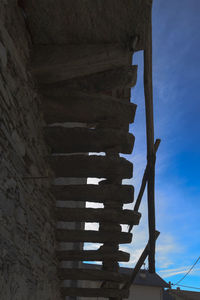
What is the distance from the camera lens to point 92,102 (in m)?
3.27

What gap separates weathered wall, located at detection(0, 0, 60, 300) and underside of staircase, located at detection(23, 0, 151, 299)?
204 millimetres

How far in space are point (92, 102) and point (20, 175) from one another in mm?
1201

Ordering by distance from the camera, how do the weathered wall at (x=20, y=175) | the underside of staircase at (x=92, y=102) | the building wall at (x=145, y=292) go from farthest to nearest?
the building wall at (x=145, y=292) → the underside of staircase at (x=92, y=102) → the weathered wall at (x=20, y=175)

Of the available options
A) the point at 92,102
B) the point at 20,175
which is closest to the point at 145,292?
the point at 92,102

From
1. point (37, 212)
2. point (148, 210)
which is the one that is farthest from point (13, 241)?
point (148, 210)

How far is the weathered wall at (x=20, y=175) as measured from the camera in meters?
2.19

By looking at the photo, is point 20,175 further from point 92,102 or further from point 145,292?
point 145,292

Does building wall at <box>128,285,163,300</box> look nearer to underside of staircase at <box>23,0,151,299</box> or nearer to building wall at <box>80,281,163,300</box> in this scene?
building wall at <box>80,281,163,300</box>

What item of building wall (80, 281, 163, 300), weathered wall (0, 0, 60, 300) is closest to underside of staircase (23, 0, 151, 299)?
weathered wall (0, 0, 60, 300)

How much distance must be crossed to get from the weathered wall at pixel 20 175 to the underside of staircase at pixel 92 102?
0.20m

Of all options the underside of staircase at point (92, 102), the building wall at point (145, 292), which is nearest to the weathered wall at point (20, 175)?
the underside of staircase at point (92, 102)

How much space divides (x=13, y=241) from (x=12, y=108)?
106 centimetres

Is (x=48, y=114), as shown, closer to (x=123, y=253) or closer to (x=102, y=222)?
(x=102, y=222)

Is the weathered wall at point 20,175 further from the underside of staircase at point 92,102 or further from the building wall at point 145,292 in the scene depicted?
the building wall at point 145,292
